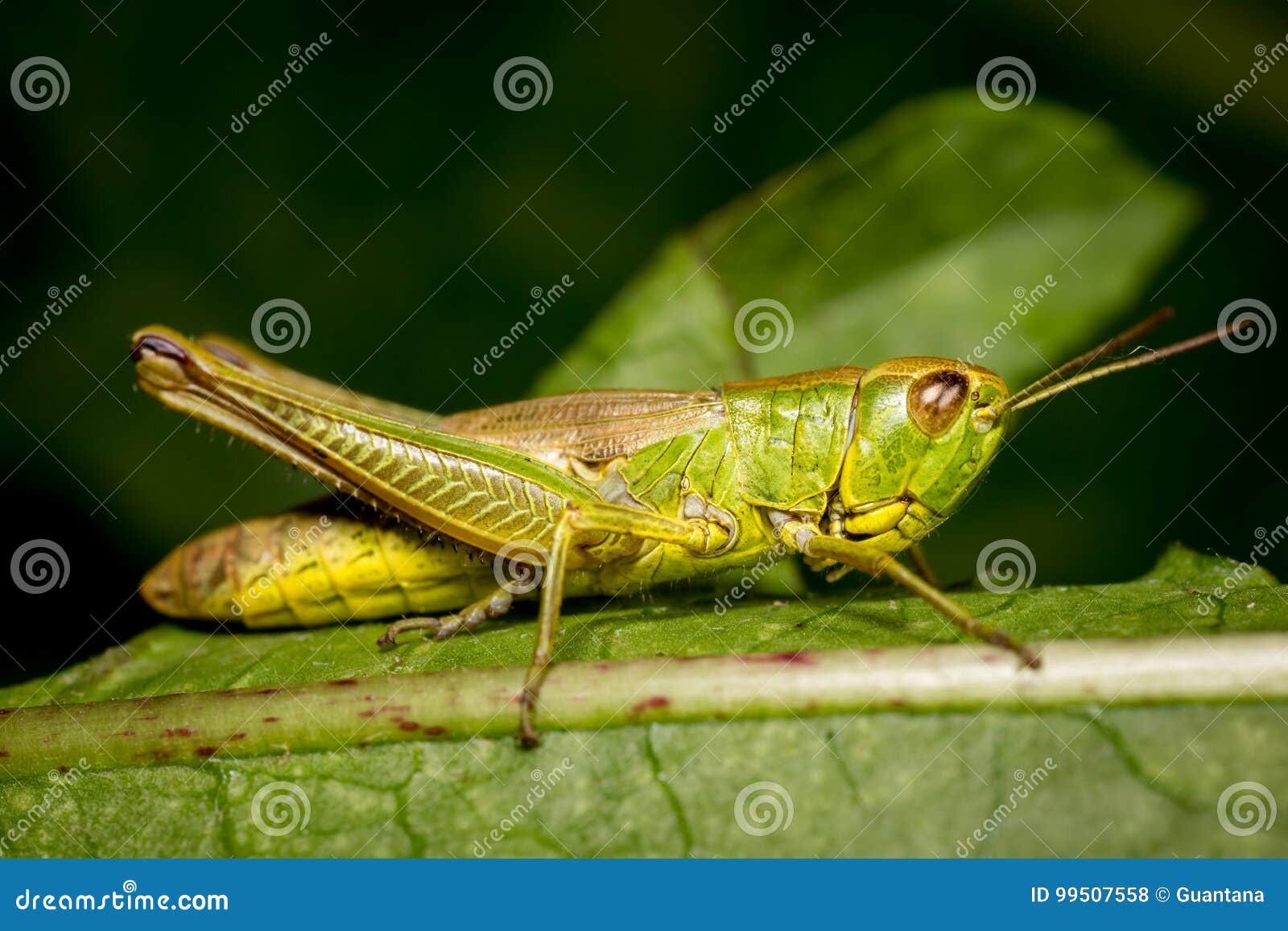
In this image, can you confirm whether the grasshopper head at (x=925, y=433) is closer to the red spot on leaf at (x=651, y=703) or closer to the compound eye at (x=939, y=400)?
the compound eye at (x=939, y=400)

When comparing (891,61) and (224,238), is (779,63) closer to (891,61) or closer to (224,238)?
(891,61)

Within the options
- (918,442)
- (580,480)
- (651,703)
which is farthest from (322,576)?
(918,442)

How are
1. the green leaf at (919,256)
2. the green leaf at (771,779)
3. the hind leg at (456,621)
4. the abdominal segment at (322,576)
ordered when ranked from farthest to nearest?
the green leaf at (919,256) < the abdominal segment at (322,576) < the hind leg at (456,621) < the green leaf at (771,779)

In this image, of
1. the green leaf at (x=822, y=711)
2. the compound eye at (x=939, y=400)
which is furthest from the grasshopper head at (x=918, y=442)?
the green leaf at (x=822, y=711)

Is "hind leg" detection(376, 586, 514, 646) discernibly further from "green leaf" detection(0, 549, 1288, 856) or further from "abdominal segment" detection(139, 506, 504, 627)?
"abdominal segment" detection(139, 506, 504, 627)

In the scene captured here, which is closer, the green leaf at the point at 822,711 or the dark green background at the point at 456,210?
the green leaf at the point at 822,711

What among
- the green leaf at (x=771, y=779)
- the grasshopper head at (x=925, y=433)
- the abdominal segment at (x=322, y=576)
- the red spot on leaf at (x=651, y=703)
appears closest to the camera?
the green leaf at (x=771, y=779)

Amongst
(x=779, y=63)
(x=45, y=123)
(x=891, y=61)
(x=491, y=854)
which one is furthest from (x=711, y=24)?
(x=491, y=854)
